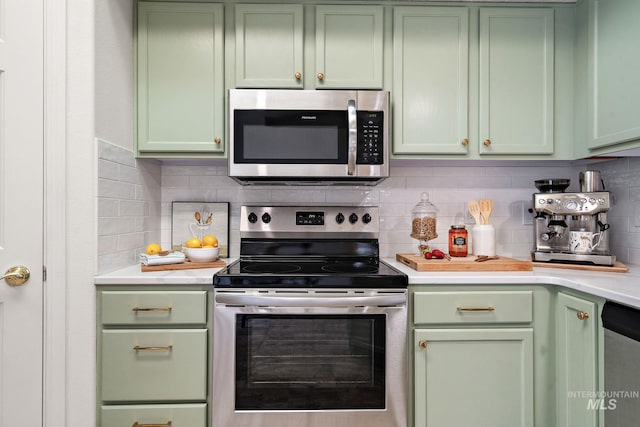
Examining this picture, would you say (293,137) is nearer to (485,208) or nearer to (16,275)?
(485,208)

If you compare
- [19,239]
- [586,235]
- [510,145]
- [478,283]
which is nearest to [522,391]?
[478,283]

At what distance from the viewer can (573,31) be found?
1.91 metres

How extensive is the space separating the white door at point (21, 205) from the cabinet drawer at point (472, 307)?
158 cm

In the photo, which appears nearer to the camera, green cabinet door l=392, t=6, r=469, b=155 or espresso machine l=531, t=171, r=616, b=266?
espresso machine l=531, t=171, r=616, b=266

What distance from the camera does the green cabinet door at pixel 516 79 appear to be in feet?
6.25

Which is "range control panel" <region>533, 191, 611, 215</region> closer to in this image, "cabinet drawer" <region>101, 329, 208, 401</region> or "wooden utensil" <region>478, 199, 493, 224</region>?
"wooden utensil" <region>478, 199, 493, 224</region>

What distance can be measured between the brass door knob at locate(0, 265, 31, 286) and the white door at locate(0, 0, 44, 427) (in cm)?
1

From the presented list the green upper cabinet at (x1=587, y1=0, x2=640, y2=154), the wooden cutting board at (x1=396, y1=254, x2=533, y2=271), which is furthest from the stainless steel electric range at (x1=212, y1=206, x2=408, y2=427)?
the green upper cabinet at (x1=587, y1=0, x2=640, y2=154)

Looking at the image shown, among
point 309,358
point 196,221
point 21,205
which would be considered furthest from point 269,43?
point 309,358

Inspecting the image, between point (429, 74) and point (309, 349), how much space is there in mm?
1504

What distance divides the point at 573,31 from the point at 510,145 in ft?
2.27

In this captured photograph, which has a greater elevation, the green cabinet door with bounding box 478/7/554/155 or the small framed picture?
the green cabinet door with bounding box 478/7/554/155

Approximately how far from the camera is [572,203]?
182cm

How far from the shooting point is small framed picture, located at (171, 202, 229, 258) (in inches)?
84.6
